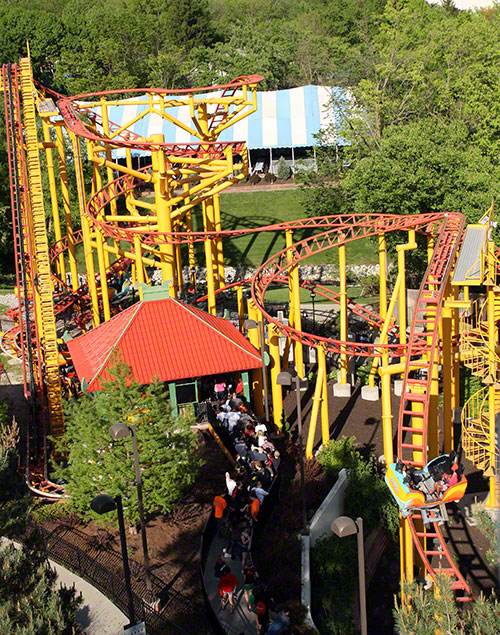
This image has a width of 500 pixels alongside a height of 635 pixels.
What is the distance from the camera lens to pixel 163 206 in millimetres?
25500

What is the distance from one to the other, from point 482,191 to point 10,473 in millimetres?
24682

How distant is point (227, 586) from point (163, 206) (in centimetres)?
1463

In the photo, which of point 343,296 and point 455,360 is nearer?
point 455,360

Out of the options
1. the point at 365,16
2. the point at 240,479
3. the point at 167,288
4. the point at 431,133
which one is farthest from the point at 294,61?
the point at 240,479

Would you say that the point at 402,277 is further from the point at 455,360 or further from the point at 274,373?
the point at 274,373

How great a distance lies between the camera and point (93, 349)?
22.2 m

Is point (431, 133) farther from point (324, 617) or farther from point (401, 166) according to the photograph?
point (324, 617)

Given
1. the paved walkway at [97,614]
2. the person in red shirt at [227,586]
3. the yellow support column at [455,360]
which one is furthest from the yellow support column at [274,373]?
the paved walkway at [97,614]

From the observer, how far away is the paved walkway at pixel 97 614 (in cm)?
1324

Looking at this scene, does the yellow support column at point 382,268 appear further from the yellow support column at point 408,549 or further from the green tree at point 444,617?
the green tree at point 444,617

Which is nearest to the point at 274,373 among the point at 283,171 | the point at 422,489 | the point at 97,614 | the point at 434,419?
the point at 434,419

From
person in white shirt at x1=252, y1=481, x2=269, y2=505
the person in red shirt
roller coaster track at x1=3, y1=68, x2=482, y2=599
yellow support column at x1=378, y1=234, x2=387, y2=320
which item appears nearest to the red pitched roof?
roller coaster track at x1=3, y1=68, x2=482, y2=599

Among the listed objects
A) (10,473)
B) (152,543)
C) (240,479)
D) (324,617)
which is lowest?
(324,617)

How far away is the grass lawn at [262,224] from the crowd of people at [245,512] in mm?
22697
